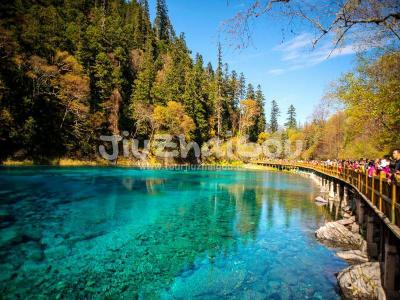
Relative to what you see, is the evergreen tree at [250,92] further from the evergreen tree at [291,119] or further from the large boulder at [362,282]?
the large boulder at [362,282]

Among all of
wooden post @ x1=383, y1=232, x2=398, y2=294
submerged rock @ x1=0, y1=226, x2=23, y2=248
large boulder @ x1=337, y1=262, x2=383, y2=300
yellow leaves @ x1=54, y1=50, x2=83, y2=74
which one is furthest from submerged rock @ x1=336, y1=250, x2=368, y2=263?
yellow leaves @ x1=54, y1=50, x2=83, y2=74

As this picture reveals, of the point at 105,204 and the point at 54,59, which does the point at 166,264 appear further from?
the point at 54,59

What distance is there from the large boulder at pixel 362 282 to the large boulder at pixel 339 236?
16.4 ft

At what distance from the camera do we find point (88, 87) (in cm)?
5634

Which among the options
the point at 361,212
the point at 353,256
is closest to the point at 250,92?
the point at 361,212

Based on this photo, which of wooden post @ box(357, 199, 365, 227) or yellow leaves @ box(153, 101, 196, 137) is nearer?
wooden post @ box(357, 199, 365, 227)

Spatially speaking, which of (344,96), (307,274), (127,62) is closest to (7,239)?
(307,274)

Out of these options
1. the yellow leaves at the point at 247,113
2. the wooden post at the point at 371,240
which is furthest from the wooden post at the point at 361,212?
the yellow leaves at the point at 247,113

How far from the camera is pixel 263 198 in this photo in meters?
26.9

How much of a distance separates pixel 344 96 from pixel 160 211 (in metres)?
22.2

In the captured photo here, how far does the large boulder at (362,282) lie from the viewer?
26.7 ft

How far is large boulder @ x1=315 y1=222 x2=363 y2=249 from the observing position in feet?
45.1

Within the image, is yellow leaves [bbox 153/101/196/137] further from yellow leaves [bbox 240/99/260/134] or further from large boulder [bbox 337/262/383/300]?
large boulder [bbox 337/262/383/300]

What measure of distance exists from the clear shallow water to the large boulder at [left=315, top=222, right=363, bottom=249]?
25.8 inches
